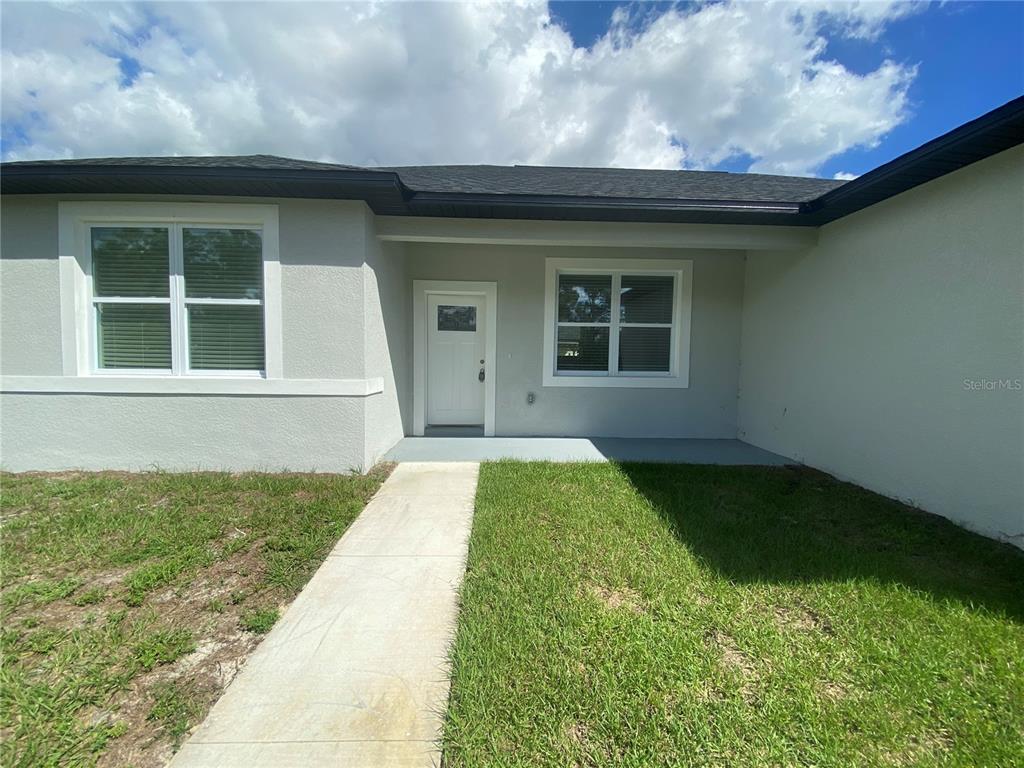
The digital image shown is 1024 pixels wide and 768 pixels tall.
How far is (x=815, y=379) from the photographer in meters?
5.32

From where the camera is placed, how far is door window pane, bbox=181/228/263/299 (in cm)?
480

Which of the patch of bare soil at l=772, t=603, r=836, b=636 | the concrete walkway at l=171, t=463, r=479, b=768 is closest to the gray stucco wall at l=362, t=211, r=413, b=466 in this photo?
the concrete walkway at l=171, t=463, r=479, b=768

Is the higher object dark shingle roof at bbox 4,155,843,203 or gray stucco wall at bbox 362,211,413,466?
dark shingle roof at bbox 4,155,843,203

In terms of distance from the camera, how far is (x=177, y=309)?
4840mm

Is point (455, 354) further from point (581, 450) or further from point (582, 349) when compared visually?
point (581, 450)

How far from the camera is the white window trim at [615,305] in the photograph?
6660 millimetres

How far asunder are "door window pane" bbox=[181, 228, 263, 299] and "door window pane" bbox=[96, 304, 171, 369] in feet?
1.65

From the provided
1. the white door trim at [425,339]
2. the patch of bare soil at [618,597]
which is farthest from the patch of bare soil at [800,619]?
the white door trim at [425,339]

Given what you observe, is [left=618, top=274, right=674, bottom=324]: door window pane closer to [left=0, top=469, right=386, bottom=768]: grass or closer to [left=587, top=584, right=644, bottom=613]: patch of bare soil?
[left=0, top=469, right=386, bottom=768]: grass

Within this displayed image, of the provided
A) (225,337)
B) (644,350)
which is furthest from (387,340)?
(644,350)

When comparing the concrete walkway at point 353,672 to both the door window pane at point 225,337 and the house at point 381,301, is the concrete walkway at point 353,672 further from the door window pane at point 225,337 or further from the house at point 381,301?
the door window pane at point 225,337

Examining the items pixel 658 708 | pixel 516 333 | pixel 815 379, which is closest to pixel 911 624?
pixel 658 708

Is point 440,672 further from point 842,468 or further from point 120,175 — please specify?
point 120,175

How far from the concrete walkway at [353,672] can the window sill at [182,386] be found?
196cm
